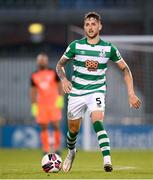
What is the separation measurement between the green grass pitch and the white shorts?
759mm

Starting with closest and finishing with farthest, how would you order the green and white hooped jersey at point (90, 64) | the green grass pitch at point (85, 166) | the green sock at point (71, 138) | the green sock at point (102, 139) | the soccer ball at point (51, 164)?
the green grass pitch at point (85, 166) < the green sock at point (102, 139) < the soccer ball at point (51, 164) < the green and white hooped jersey at point (90, 64) < the green sock at point (71, 138)

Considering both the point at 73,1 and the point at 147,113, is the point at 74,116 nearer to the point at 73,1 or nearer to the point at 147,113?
the point at 147,113

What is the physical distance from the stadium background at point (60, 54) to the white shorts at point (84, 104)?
958cm

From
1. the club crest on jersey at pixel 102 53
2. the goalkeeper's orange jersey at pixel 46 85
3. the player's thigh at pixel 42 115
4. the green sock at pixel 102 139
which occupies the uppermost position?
the goalkeeper's orange jersey at pixel 46 85

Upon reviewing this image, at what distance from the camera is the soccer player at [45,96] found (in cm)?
1883

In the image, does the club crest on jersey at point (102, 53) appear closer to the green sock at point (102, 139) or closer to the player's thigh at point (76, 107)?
the player's thigh at point (76, 107)

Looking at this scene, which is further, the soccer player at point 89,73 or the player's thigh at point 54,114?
the player's thigh at point 54,114

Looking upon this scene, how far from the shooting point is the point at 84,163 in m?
16.0

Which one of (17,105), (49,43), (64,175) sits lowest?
(64,175)

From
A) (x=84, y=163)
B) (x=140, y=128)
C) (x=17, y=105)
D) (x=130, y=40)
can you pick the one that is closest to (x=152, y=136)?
(x=140, y=128)

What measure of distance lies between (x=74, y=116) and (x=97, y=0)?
61.6 ft

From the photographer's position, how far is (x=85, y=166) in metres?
14.9

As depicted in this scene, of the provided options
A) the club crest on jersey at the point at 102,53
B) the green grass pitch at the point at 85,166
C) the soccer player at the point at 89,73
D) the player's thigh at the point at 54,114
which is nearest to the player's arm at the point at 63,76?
the soccer player at the point at 89,73

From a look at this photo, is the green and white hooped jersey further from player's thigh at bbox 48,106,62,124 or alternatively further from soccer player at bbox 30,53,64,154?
player's thigh at bbox 48,106,62,124
